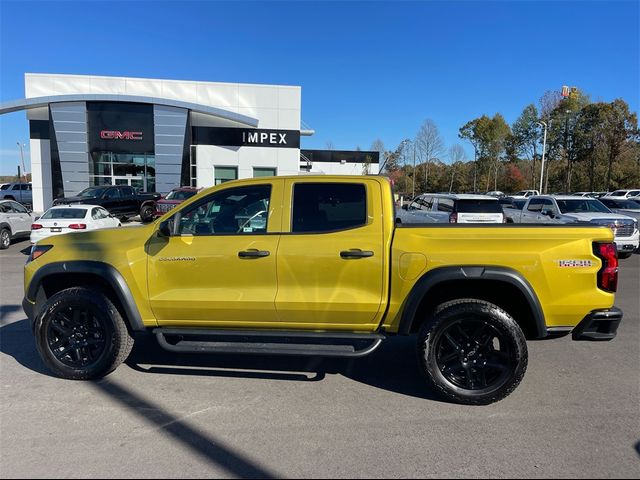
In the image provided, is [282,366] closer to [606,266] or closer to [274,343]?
[274,343]

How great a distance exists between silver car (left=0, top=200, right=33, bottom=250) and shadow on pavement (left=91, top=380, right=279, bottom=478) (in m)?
11.7

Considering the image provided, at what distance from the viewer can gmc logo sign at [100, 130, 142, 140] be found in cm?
2739

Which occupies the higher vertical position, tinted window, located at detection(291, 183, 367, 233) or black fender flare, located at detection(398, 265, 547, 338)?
tinted window, located at detection(291, 183, 367, 233)

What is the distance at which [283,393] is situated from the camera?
3.86m

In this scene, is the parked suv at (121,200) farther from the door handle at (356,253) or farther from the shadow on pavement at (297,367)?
the door handle at (356,253)

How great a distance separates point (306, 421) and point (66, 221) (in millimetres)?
11232

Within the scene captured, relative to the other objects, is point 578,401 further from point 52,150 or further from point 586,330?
point 52,150

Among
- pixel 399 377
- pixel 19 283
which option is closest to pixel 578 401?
pixel 399 377

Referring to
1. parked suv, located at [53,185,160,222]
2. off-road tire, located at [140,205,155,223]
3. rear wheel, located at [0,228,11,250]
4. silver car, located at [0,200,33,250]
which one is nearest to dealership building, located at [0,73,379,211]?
parked suv, located at [53,185,160,222]

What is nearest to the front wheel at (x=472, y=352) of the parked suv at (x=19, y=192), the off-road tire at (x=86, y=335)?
the off-road tire at (x=86, y=335)

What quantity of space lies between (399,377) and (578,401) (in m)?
1.53

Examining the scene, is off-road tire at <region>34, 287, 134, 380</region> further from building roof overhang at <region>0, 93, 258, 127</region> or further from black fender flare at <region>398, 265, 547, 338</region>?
building roof overhang at <region>0, 93, 258, 127</region>

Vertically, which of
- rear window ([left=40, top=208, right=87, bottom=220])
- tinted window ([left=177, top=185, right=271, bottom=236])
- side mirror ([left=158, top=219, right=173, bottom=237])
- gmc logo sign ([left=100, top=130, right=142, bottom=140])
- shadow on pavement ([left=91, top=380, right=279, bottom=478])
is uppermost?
gmc logo sign ([left=100, top=130, right=142, bottom=140])

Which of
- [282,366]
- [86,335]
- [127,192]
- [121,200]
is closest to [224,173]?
[127,192]
